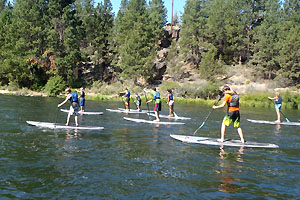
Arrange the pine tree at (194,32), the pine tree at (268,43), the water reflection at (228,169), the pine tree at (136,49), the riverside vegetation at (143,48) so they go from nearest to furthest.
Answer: the water reflection at (228,169), the riverside vegetation at (143,48), the pine tree at (268,43), the pine tree at (136,49), the pine tree at (194,32)

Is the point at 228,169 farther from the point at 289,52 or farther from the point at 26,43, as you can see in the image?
the point at 26,43

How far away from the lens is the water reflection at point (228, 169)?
766cm

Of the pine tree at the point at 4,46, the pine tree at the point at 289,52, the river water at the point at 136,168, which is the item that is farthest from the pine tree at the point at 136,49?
the river water at the point at 136,168

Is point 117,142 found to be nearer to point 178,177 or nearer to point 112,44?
point 178,177

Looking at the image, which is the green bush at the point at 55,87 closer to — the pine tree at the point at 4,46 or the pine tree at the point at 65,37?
the pine tree at the point at 65,37

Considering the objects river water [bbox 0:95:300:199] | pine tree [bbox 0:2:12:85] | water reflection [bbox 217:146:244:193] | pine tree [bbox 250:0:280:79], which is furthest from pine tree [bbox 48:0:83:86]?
water reflection [bbox 217:146:244:193]

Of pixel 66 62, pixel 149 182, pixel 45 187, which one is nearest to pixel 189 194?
pixel 149 182

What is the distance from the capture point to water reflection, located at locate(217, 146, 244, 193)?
7.66 m

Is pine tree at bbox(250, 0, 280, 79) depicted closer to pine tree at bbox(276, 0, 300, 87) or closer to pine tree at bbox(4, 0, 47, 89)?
pine tree at bbox(276, 0, 300, 87)

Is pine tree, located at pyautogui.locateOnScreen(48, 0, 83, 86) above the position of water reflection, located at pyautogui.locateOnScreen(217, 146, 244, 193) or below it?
above

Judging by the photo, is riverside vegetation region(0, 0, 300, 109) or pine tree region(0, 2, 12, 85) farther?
pine tree region(0, 2, 12, 85)

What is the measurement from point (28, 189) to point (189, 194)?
3.57 m

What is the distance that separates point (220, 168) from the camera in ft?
30.5

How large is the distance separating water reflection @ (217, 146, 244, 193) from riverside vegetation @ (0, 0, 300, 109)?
123 ft
